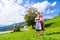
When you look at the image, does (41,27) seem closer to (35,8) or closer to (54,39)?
(54,39)

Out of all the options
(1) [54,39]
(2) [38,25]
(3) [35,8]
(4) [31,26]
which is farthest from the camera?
(4) [31,26]

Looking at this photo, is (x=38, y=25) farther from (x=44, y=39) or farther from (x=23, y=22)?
(x=23, y=22)

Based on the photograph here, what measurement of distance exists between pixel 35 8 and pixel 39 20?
161 ft

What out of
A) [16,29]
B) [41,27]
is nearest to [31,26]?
[16,29]

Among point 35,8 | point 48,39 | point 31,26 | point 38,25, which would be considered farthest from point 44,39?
point 31,26

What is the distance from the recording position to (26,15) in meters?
70.6

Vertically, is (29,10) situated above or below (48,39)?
above

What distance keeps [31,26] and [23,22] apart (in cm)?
464

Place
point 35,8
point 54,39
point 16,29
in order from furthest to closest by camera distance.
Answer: point 35,8 < point 16,29 < point 54,39

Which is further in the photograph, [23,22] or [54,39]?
[23,22]

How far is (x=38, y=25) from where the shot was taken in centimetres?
2008

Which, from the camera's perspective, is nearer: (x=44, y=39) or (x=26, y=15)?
(x=44, y=39)

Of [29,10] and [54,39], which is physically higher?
[29,10]

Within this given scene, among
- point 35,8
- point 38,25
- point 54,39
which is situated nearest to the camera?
point 54,39
